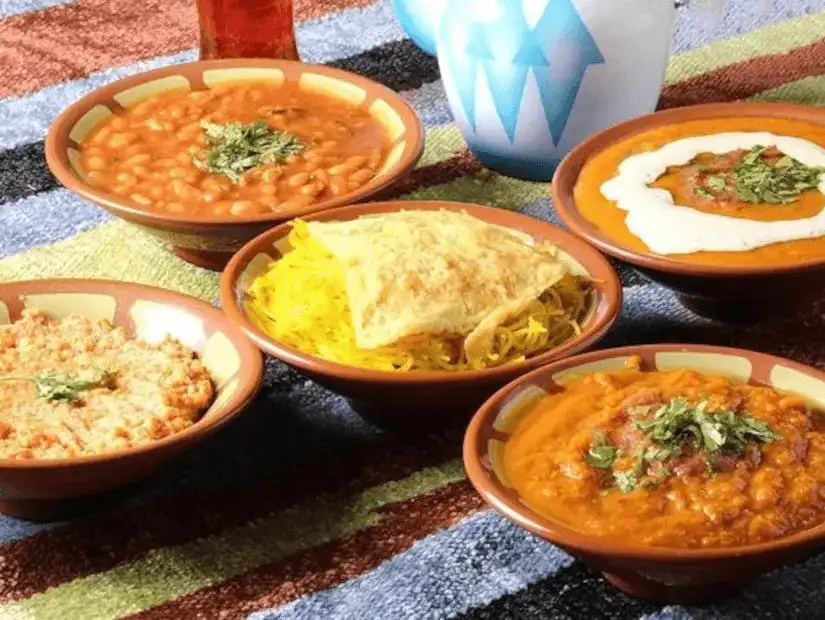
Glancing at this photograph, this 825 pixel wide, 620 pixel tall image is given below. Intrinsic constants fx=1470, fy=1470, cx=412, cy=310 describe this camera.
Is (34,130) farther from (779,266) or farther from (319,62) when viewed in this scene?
(779,266)

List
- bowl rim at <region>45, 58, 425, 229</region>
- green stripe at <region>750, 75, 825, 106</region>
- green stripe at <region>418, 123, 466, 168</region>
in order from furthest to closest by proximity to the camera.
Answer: green stripe at <region>750, 75, 825, 106</region> < green stripe at <region>418, 123, 466, 168</region> < bowl rim at <region>45, 58, 425, 229</region>

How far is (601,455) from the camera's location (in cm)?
138

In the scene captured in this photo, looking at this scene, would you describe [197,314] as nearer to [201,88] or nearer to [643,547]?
[643,547]

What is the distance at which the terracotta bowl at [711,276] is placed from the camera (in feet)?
5.78

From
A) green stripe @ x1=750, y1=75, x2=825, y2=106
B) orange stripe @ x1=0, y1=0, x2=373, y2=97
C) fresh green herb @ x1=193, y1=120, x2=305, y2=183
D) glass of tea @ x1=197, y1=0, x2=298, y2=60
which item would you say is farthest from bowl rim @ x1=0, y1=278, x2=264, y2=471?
green stripe @ x1=750, y1=75, x2=825, y2=106

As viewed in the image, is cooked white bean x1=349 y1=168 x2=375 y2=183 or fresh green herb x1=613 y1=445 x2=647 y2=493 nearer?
fresh green herb x1=613 y1=445 x2=647 y2=493

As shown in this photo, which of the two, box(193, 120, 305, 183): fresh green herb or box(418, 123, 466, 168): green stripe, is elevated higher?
box(193, 120, 305, 183): fresh green herb

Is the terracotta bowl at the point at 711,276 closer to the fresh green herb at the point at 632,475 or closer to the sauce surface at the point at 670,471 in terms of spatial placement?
the sauce surface at the point at 670,471

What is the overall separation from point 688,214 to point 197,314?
64 cm

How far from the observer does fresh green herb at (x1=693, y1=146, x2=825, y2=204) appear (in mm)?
1916

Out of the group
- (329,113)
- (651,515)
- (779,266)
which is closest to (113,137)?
(329,113)

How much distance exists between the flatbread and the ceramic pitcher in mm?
468

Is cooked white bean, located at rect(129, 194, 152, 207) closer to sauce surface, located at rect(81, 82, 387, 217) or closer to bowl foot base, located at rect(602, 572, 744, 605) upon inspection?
sauce surface, located at rect(81, 82, 387, 217)

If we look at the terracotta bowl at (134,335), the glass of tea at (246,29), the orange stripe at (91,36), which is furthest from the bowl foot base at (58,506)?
the orange stripe at (91,36)
